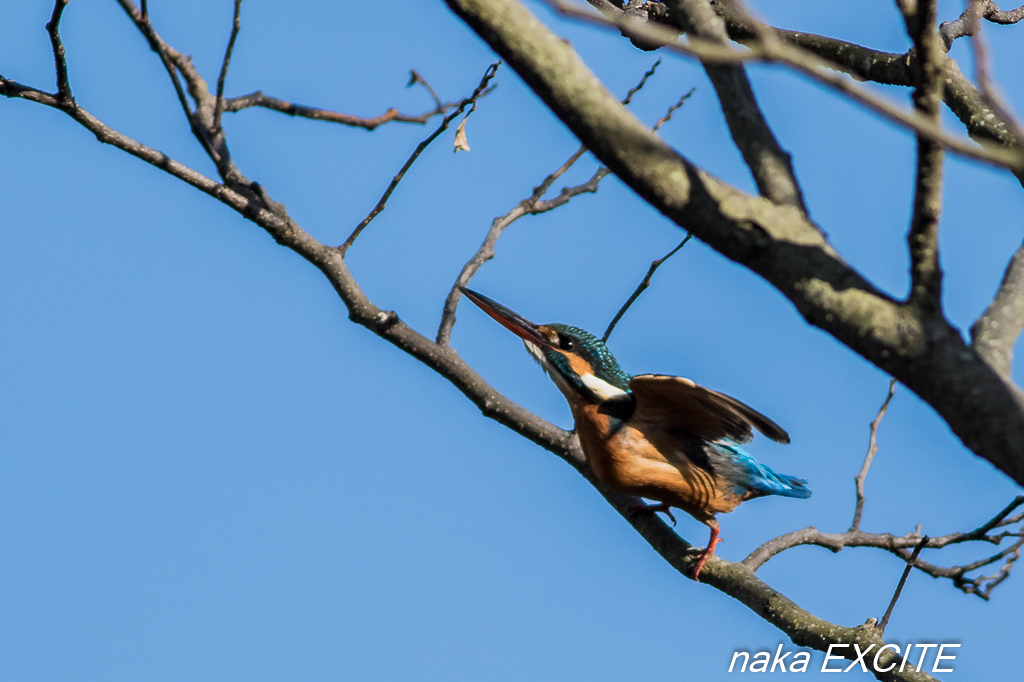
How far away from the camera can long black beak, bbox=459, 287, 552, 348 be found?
5637 mm

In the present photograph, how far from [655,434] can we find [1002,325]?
120 inches

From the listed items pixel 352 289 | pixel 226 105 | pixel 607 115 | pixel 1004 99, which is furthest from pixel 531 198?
pixel 1004 99

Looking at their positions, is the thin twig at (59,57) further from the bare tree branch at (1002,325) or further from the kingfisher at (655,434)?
the bare tree branch at (1002,325)

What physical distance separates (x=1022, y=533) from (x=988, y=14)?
2.64 m

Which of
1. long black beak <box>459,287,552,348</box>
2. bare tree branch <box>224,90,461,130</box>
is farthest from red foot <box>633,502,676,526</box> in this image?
bare tree branch <box>224,90,461,130</box>

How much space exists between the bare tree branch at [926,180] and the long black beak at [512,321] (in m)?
3.71

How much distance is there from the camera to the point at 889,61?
4.12 metres

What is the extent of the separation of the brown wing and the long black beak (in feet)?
3.35

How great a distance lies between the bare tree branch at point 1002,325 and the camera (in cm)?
207

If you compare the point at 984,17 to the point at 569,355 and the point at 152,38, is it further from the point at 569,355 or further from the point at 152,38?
the point at 152,38

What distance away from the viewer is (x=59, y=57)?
3.32 metres

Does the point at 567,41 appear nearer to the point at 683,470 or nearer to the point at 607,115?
the point at 607,115

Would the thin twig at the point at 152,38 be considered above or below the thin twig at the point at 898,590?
above

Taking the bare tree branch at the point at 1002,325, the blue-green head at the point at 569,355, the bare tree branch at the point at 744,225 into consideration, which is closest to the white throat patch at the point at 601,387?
the blue-green head at the point at 569,355
